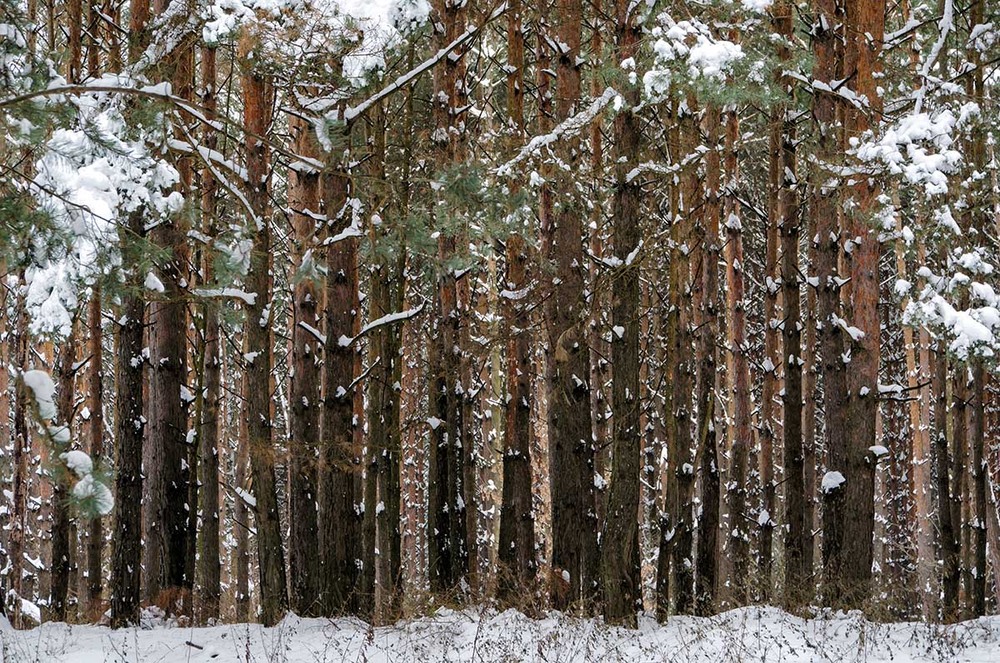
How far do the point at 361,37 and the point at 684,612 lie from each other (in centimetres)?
756

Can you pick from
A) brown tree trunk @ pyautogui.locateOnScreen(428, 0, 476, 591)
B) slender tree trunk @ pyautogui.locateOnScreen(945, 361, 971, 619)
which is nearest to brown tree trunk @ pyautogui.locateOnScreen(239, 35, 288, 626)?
brown tree trunk @ pyautogui.locateOnScreen(428, 0, 476, 591)

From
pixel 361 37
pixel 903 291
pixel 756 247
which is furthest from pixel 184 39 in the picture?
pixel 756 247

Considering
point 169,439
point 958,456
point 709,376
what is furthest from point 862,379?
point 169,439

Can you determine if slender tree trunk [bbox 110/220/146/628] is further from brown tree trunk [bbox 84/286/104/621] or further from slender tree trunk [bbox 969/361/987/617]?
slender tree trunk [bbox 969/361/987/617]

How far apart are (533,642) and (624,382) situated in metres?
2.53

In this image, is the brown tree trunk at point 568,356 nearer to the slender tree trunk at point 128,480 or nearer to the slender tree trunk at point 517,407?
the slender tree trunk at point 517,407

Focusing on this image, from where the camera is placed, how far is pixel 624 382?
9109mm

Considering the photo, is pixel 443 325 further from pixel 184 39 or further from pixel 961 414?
pixel 961 414

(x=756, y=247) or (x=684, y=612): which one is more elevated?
(x=756, y=247)

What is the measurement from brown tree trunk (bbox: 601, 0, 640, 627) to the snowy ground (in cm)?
45

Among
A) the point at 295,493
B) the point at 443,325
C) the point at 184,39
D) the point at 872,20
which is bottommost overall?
the point at 295,493

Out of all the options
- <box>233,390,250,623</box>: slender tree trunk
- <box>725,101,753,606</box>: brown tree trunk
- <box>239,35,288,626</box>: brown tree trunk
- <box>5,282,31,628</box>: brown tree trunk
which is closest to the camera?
<box>239,35,288,626</box>: brown tree trunk

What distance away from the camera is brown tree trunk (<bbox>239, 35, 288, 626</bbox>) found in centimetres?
937

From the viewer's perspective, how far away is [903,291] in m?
10.4
